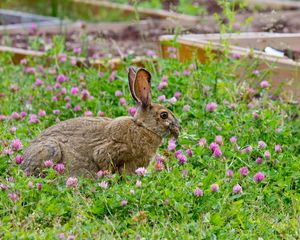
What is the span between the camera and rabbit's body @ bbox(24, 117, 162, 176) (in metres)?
5.34

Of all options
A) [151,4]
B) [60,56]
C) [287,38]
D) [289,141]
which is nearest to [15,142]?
[289,141]

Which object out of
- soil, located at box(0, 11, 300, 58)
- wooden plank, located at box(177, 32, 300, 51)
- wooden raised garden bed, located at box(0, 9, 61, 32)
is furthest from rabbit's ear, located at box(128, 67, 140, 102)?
wooden raised garden bed, located at box(0, 9, 61, 32)

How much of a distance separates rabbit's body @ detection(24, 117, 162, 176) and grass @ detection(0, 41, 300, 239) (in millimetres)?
137

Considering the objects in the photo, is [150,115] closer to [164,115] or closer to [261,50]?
[164,115]

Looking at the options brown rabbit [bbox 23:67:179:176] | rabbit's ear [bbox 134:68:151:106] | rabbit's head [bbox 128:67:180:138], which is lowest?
brown rabbit [bbox 23:67:179:176]

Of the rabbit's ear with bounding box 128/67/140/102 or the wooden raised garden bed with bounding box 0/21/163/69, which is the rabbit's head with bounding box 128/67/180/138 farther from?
the wooden raised garden bed with bounding box 0/21/163/69

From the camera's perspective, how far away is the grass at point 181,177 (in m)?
4.61

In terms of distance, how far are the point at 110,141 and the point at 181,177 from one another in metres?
0.56

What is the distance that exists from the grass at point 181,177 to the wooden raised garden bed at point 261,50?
20cm

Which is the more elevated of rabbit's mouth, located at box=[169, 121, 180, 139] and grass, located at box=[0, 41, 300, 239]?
rabbit's mouth, located at box=[169, 121, 180, 139]

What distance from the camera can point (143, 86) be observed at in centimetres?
548

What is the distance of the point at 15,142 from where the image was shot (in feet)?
17.9

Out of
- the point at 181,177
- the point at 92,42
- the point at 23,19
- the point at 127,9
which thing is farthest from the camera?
the point at 127,9

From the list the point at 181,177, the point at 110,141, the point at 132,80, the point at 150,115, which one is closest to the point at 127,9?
the point at 132,80
